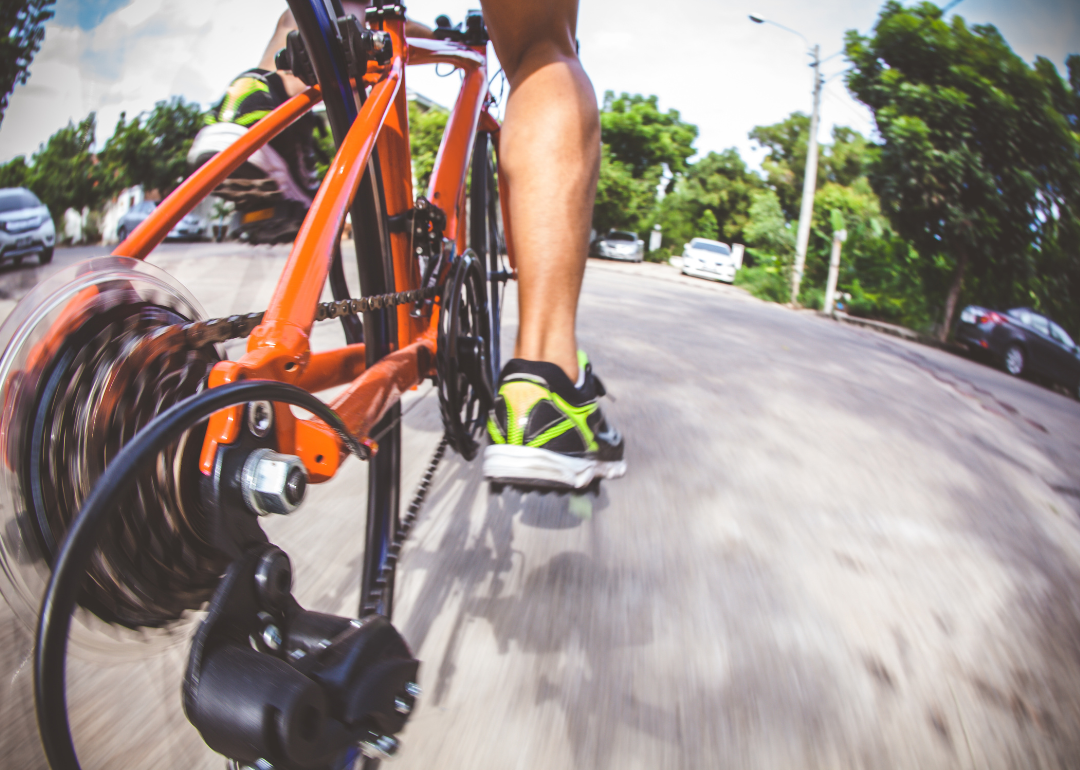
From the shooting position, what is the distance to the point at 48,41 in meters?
0.81

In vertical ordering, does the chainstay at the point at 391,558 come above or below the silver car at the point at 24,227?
below

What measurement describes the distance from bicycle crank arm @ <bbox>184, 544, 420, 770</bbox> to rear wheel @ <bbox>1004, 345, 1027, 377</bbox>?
11323mm

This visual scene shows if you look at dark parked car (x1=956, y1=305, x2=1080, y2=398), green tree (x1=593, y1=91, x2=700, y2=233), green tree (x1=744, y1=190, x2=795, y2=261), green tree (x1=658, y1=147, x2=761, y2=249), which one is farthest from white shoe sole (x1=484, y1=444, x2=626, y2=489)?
green tree (x1=658, y1=147, x2=761, y2=249)

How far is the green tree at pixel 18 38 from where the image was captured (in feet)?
2.42

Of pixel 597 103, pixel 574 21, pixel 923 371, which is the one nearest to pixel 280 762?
pixel 597 103

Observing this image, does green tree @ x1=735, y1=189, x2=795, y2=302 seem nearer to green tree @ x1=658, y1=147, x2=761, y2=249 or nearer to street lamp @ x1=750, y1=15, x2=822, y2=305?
street lamp @ x1=750, y1=15, x2=822, y2=305

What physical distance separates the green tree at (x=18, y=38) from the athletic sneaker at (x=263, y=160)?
0.38 meters

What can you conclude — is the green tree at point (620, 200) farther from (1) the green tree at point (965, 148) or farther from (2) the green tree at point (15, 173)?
(2) the green tree at point (15, 173)

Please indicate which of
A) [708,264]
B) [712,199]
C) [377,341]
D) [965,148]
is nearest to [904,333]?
[965,148]

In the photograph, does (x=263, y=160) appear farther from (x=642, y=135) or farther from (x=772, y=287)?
(x=642, y=135)

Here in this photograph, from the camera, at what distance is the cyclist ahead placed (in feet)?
4.33

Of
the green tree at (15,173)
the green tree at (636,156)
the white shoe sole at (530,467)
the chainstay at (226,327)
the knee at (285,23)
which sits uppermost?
the green tree at (636,156)

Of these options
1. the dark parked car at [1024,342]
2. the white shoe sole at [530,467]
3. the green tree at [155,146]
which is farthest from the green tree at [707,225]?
the green tree at [155,146]

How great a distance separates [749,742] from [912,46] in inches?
597
